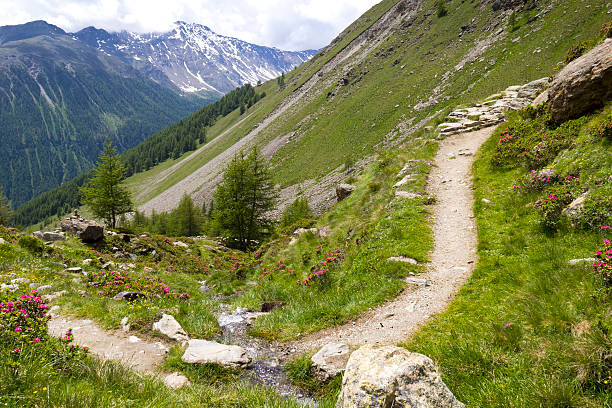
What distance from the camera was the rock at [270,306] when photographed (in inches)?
414

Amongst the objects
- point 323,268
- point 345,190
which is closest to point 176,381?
point 323,268

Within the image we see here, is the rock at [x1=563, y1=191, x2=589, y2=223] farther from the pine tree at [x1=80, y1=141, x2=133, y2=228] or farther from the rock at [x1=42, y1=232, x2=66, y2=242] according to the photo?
the pine tree at [x1=80, y1=141, x2=133, y2=228]

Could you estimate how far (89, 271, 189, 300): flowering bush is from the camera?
11142 millimetres

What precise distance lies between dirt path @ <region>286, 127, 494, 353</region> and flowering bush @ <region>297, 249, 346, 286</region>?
132 inches

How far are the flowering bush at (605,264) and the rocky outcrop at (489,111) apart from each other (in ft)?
68.9

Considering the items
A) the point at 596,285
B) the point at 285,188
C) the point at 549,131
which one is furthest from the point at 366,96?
the point at 596,285

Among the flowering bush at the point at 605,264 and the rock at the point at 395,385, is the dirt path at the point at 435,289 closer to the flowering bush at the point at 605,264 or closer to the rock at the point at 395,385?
the rock at the point at 395,385

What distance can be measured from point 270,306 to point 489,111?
2825cm

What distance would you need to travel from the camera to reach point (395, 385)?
11.7 ft

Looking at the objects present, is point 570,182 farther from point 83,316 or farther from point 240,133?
point 240,133

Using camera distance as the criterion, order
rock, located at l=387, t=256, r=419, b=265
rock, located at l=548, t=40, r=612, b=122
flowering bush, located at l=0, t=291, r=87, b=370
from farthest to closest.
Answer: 1. rock, located at l=548, t=40, r=612, b=122
2. rock, located at l=387, t=256, r=419, b=265
3. flowering bush, located at l=0, t=291, r=87, b=370

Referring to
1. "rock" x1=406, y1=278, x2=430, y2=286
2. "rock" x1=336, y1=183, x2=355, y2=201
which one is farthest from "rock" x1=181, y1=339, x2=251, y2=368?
"rock" x1=336, y1=183, x2=355, y2=201

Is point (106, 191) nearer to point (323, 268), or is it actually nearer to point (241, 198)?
point (241, 198)

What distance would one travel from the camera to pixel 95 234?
19.1 meters
